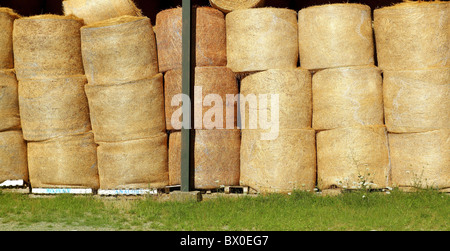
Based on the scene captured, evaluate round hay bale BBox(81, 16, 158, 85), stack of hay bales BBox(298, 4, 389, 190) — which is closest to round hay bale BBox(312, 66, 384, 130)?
stack of hay bales BBox(298, 4, 389, 190)

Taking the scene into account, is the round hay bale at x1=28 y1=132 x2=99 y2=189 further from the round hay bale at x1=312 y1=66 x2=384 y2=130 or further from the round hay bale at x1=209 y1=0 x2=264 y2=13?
the round hay bale at x1=312 y1=66 x2=384 y2=130

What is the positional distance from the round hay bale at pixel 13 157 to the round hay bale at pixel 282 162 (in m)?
3.28

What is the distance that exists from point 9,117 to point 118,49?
1.95 metres

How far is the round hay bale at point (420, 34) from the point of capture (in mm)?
7215

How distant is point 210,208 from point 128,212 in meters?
0.99

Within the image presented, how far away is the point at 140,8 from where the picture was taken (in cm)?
891

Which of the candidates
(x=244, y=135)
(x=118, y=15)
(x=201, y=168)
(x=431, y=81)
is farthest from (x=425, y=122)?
(x=118, y=15)

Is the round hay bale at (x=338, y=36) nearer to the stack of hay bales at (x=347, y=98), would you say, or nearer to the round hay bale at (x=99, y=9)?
the stack of hay bales at (x=347, y=98)

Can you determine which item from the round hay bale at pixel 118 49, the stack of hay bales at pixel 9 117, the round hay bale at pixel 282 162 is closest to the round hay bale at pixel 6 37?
the stack of hay bales at pixel 9 117

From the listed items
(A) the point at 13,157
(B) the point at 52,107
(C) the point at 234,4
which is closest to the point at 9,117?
(A) the point at 13,157

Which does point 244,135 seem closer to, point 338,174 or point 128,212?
point 338,174

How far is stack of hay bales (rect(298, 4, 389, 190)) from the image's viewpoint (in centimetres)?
729

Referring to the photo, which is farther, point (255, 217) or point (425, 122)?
point (425, 122)

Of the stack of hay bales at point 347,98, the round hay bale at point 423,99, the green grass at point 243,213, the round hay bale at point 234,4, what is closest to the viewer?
the green grass at point 243,213
